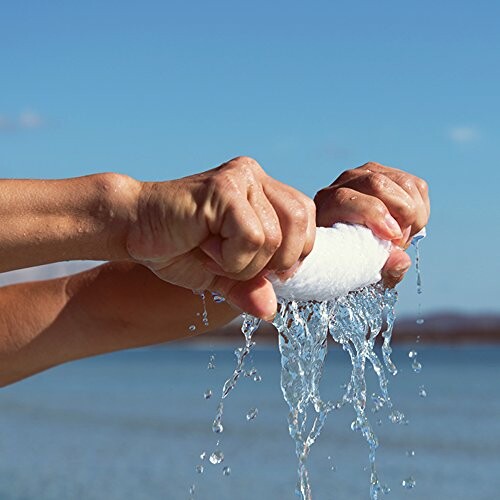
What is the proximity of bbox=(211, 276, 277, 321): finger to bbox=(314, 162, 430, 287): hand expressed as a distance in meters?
0.30

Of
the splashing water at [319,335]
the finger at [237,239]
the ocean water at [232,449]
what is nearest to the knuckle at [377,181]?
the splashing water at [319,335]

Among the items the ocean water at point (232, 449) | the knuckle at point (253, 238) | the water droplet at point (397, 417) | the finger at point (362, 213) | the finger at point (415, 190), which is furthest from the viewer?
the ocean water at point (232, 449)

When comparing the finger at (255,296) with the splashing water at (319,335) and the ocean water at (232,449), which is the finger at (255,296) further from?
the ocean water at (232,449)

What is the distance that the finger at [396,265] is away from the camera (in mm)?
2242

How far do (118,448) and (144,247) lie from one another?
14.3 metres

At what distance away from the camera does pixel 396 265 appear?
7.43 feet

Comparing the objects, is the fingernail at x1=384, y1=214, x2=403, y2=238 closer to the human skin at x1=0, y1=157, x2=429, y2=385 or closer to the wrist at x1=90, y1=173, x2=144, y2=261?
the human skin at x1=0, y1=157, x2=429, y2=385

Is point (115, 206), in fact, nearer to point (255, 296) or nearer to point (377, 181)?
point (255, 296)

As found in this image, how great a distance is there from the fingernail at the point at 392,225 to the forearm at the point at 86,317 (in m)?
0.80

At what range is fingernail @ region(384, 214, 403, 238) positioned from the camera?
216cm

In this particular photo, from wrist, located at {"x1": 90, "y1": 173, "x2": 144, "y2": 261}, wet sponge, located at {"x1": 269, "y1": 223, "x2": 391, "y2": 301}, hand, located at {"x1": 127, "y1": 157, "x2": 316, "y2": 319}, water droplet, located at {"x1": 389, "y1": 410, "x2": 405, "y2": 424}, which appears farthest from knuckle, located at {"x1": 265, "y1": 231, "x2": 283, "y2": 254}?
water droplet, located at {"x1": 389, "y1": 410, "x2": 405, "y2": 424}

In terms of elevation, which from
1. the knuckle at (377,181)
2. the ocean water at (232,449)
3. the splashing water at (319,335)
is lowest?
the ocean water at (232,449)

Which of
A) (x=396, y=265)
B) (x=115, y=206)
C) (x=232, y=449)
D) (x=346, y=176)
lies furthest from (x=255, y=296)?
(x=232, y=449)

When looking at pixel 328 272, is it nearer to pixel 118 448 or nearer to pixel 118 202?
pixel 118 202
